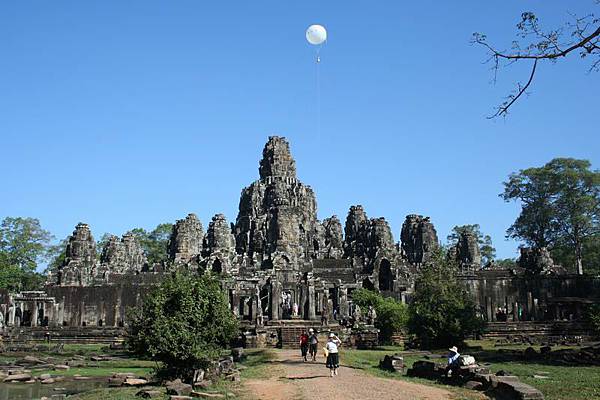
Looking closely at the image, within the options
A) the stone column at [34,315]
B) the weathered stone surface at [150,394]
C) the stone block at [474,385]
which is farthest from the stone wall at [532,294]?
the weathered stone surface at [150,394]

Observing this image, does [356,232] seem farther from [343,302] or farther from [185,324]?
[185,324]

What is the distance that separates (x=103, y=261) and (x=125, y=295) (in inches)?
837

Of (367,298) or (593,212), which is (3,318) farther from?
(593,212)

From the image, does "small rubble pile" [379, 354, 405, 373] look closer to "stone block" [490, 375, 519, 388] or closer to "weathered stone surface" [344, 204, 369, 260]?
"stone block" [490, 375, 519, 388]

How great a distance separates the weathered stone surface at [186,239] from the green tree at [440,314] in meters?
37.2

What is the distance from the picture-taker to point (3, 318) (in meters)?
45.8

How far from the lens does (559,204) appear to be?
64875 millimetres

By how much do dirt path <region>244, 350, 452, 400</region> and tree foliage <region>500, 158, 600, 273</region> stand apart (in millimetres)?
47232

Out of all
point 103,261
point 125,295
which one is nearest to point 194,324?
point 125,295

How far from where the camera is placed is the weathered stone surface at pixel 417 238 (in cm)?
6888

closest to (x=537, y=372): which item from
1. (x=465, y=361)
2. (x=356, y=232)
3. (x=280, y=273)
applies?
(x=465, y=361)

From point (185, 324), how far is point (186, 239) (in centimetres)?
4733

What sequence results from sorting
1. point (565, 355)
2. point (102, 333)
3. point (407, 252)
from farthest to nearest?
point (407, 252)
point (102, 333)
point (565, 355)

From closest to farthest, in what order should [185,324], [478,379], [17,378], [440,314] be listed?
[478,379], [185,324], [17,378], [440,314]
